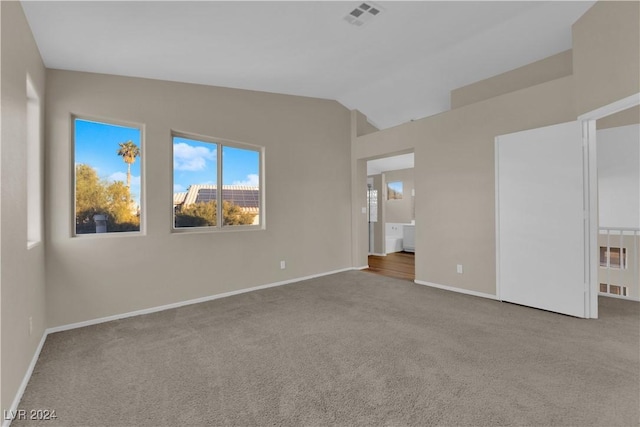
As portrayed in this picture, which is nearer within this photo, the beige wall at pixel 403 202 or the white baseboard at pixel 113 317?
the white baseboard at pixel 113 317

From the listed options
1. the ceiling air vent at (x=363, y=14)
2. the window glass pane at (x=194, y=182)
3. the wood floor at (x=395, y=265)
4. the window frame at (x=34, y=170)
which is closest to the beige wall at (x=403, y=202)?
the wood floor at (x=395, y=265)

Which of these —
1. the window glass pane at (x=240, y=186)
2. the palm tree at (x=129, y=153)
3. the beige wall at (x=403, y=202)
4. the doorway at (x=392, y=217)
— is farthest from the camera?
the beige wall at (x=403, y=202)

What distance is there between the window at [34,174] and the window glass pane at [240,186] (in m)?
2.01

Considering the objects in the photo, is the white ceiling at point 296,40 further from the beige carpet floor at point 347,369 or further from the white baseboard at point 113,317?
the beige carpet floor at point 347,369

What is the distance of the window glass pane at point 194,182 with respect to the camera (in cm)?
400

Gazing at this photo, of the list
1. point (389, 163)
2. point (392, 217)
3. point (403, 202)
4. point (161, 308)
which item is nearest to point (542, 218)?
point (161, 308)

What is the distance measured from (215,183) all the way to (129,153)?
1106mm

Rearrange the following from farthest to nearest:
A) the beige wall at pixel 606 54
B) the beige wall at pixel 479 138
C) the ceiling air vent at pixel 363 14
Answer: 1. the ceiling air vent at pixel 363 14
2. the beige wall at pixel 479 138
3. the beige wall at pixel 606 54

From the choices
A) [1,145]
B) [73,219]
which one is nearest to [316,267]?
[73,219]

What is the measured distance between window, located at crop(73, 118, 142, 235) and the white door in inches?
177

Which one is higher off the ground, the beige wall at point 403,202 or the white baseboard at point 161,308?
the beige wall at point 403,202

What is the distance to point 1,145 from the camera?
168cm

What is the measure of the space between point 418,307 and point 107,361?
10.4 feet

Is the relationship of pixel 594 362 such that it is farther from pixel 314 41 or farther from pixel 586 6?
pixel 314 41
